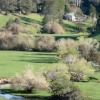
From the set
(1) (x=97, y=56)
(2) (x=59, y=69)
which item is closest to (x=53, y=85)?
(2) (x=59, y=69)

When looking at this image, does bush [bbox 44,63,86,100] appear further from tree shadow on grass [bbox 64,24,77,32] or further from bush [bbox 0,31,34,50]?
tree shadow on grass [bbox 64,24,77,32]

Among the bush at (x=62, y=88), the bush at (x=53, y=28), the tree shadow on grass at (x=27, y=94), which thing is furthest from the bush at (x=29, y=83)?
the bush at (x=53, y=28)

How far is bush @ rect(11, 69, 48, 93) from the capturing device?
63.2 meters

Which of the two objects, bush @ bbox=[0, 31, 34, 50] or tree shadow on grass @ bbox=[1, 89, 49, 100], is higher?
tree shadow on grass @ bbox=[1, 89, 49, 100]

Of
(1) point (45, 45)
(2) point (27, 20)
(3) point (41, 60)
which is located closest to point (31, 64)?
(3) point (41, 60)

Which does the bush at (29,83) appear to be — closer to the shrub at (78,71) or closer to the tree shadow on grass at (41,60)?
the shrub at (78,71)

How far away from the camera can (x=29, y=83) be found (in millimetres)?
63312

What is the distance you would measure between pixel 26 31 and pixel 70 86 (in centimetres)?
9956

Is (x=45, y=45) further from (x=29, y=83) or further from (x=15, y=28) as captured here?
(x=29, y=83)

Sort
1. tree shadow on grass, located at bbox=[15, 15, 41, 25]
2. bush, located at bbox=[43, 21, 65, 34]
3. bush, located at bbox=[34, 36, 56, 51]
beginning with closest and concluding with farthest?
bush, located at bbox=[34, 36, 56, 51] → bush, located at bbox=[43, 21, 65, 34] → tree shadow on grass, located at bbox=[15, 15, 41, 25]

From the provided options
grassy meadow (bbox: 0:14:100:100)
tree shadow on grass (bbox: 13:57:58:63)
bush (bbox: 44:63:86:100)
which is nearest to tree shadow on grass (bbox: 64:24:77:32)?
grassy meadow (bbox: 0:14:100:100)

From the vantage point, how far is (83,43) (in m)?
106

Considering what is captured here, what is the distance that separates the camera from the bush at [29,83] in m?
63.2

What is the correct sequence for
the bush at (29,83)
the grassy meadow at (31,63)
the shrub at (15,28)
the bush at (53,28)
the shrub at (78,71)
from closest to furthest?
the bush at (29,83) < the grassy meadow at (31,63) < the shrub at (78,71) < the shrub at (15,28) < the bush at (53,28)
